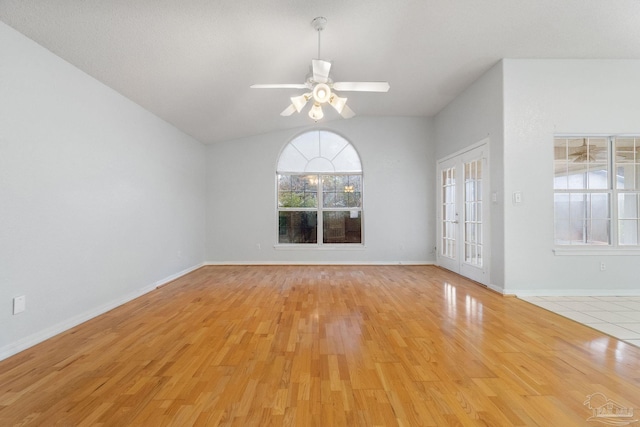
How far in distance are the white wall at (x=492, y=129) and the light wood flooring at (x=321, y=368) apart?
0.72 metres

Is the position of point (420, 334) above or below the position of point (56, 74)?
below

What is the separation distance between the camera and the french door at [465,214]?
4.32m

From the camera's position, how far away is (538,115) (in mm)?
3846

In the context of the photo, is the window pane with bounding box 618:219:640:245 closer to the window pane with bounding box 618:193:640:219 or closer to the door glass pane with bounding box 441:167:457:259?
the window pane with bounding box 618:193:640:219

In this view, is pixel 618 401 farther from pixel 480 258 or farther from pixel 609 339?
pixel 480 258

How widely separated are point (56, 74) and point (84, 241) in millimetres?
1578

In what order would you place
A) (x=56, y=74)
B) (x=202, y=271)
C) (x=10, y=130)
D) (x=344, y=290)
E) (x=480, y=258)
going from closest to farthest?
(x=10, y=130) < (x=56, y=74) < (x=344, y=290) < (x=480, y=258) < (x=202, y=271)

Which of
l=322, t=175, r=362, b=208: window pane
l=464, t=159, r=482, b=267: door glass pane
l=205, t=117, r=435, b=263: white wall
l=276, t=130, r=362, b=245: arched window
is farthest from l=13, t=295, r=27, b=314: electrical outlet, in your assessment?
l=464, t=159, r=482, b=267: door glass pane

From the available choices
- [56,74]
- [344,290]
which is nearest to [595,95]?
[344,290]

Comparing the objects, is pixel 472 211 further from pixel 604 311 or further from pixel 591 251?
pixel 604 311

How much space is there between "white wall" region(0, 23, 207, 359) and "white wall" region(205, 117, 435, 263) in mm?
1844

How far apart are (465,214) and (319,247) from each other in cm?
289

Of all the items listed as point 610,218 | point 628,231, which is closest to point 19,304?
point 610,218

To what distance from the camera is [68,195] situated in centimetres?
280
